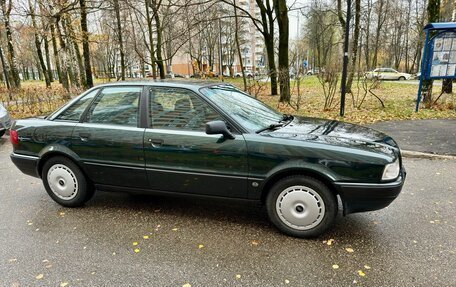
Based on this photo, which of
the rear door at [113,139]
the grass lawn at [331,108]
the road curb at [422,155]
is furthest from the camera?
the grass lawn at [331,108]

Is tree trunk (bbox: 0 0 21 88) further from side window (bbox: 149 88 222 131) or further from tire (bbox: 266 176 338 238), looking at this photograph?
tire (bbox: 266 176 338 238)

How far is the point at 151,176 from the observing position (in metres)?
3.55

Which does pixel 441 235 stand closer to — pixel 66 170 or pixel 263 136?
pixel 263 136

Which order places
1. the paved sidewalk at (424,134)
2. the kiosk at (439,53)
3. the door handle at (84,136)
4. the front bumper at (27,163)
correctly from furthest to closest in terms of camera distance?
1. the kiosk at (439,53)
2. the paved sidewalk at (424,134)
3. the front bumper at (27,163)
4. the door handle at (84,136)

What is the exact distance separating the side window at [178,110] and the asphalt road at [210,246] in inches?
38.6

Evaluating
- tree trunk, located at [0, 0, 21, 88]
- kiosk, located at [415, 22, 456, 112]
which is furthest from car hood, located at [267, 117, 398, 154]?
tree trunk, located at [0, 0, 21, 88]

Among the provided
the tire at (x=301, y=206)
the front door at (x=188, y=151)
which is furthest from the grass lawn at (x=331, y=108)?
the front door at (x=188, y=151)

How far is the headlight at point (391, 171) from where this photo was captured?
2.92 meters

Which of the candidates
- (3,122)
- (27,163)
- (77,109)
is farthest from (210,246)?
(3,122)

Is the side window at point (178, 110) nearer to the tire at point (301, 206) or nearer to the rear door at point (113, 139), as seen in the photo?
the rear door at point (113, 139)

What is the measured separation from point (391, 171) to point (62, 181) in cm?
385

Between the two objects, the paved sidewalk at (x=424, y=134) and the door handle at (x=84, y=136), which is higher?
the door handle at (x=84, y=136)

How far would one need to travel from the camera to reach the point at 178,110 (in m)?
3.52

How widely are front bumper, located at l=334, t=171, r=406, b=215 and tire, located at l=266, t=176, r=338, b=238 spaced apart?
14cm
